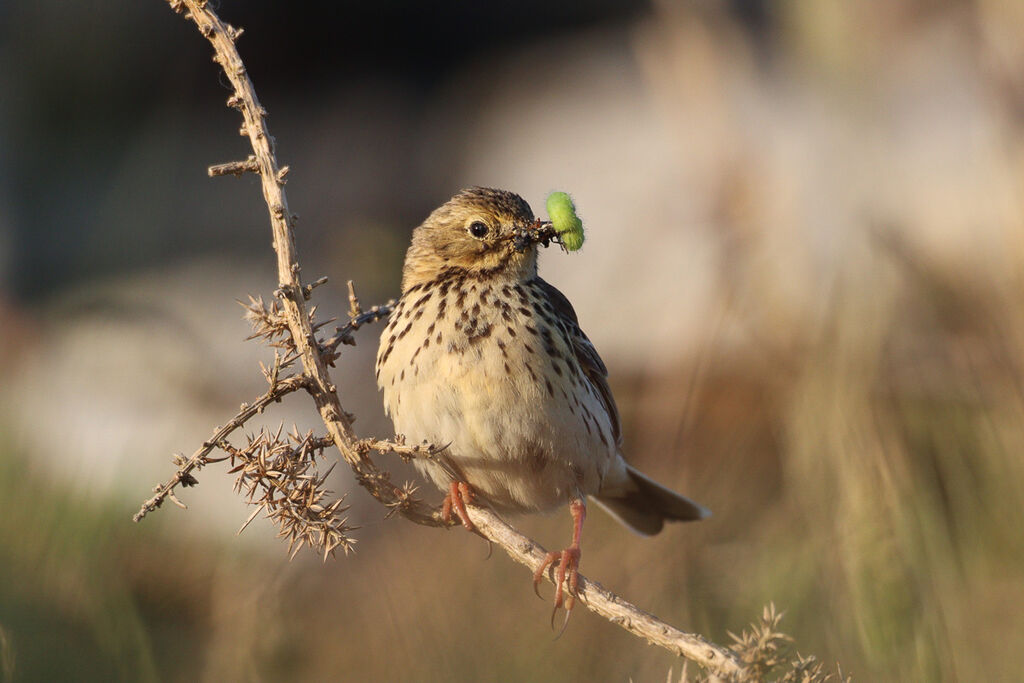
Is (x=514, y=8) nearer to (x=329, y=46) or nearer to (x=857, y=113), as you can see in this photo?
(x=329, y=46)

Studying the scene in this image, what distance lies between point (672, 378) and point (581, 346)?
3.30 ft

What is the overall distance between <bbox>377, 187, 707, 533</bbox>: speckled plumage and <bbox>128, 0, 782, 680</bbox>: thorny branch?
714 millimetres

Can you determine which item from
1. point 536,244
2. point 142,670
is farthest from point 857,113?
point 142,670

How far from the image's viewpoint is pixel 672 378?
3.83 m

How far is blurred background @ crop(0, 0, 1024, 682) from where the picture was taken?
1.93 m

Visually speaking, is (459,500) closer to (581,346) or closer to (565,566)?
(565,566)

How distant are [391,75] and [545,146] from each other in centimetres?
145

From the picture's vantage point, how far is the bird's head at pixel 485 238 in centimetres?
279

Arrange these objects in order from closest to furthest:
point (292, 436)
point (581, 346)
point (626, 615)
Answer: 1. point (626, 615)
2. point (292, 436)
3. point (581, 346)

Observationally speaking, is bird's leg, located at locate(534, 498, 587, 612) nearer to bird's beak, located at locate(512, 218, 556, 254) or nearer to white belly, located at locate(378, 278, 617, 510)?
white belly, located at locate(378, 278, 617, 510)

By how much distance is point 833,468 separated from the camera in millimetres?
2010

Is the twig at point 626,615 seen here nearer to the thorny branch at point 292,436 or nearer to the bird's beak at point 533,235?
the thorny branch at point 292,436

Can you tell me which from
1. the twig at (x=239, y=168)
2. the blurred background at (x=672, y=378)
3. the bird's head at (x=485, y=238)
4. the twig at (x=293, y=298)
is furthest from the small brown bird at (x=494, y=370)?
the twig at (x=239, y=168)

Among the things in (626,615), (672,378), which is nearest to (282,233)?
(626,615)
